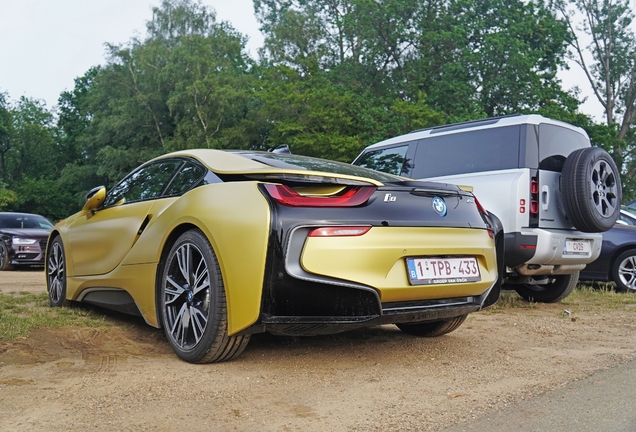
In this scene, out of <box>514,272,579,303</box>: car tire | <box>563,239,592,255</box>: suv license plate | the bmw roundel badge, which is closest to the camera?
the bmw roundel badge

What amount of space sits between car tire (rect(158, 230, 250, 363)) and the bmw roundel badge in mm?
1339

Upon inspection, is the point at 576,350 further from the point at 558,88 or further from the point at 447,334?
the point at 558,88

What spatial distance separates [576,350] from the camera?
4.38m

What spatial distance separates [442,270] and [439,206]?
0.40m

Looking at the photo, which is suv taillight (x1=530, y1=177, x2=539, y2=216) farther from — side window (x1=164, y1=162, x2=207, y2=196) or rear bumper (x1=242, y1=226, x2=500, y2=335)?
side window (x1=164, y1=162, x2=207, y2=196)

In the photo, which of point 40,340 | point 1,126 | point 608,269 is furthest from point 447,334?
point 1,126

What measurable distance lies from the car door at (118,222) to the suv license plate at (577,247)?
4.14m

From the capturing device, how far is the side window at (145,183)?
462 centimetres

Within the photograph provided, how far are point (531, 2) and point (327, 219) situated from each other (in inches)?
1324

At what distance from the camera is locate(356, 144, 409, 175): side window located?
7.97 metres

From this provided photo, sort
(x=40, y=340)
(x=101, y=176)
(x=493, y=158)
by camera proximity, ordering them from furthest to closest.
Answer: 1. (x=101, y=176)
2. (x=493, y=158)
3. (x=40, y=340)

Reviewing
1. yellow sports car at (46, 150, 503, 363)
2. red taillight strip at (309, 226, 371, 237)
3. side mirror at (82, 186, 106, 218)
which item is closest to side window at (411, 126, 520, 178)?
yellow sports car at (46, 150, 503, 363)

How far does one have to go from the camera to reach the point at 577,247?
676 centimetres

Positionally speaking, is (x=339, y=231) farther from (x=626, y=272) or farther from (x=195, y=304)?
(x=626, y=272)
